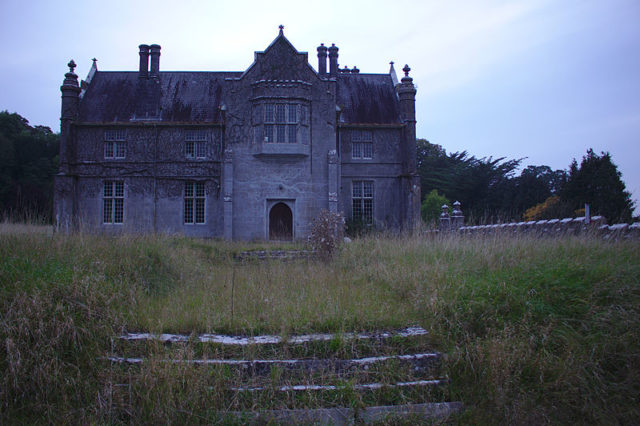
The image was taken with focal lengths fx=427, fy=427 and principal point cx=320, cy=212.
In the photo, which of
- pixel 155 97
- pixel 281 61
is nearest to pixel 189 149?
pixel 155 97

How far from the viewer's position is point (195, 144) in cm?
2619

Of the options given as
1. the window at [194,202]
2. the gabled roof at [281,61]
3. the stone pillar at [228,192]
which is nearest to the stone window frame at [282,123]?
the gabled roof at [281,61]

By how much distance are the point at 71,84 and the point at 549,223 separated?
87.9 ft

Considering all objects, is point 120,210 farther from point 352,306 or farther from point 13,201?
point 352,306

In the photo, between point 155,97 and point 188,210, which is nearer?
point 188,210

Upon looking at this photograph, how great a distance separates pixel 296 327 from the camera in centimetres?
612

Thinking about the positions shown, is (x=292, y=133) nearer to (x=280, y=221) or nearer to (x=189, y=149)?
(x=280, y=221)

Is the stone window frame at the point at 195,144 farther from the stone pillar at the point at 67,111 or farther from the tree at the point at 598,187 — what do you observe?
the tree at the point at 598,187

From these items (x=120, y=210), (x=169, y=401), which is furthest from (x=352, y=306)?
(x=120, y=210)

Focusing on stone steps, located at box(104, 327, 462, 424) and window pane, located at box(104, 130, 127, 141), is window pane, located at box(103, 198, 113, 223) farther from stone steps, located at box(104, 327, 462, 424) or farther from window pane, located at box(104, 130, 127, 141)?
stone steps, located at box(104, 327, 462, 424)

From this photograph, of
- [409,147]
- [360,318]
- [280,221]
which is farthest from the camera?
[409,147]

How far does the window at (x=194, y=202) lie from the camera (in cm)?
2597

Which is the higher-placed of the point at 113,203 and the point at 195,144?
the point at 195,144

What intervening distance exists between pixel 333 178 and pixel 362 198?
374 cm
